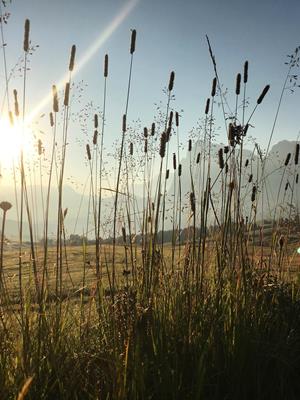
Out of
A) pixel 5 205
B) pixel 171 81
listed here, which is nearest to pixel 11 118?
pixel 5 205

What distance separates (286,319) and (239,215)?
73 centimetres

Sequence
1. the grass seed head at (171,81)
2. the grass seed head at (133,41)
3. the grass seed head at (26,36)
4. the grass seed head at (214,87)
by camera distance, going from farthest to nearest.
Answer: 1. the grass seed head at (214,87)
2. the grass seed head at (171,81)
3. the grass seed head at (133,41)
4. the grass seed head at (26,36)

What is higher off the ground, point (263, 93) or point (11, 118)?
point (263, 93)

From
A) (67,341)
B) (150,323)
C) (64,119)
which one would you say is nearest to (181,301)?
(150,323)

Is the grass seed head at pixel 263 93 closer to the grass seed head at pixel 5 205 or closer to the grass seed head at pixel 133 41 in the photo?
the grass seed head at pixel 133 41

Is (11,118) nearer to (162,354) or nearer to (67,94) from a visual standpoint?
(67,94)

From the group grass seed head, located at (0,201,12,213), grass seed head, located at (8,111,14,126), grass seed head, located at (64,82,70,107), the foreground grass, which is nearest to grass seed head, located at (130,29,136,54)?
grass seed head, located at (64,82,70,107)

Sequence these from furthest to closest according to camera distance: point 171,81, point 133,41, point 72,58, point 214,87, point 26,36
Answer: point 214,87 → point 171,81 → point 133,41 → point 72,58 → point 26,36

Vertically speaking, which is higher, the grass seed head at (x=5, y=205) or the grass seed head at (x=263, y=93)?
the grass seed head at (x=263, y=93)

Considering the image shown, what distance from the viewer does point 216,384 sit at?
6.39 ft

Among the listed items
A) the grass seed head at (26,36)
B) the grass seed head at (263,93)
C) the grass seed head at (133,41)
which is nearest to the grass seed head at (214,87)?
the grass seed head at (263,93)

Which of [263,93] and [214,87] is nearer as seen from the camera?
[263,93]

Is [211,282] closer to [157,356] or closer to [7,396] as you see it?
[157,356]

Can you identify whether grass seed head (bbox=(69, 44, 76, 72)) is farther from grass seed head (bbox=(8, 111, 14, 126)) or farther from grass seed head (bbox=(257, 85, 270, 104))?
grass seed head (bbox=(257, 85, 270, 104))
